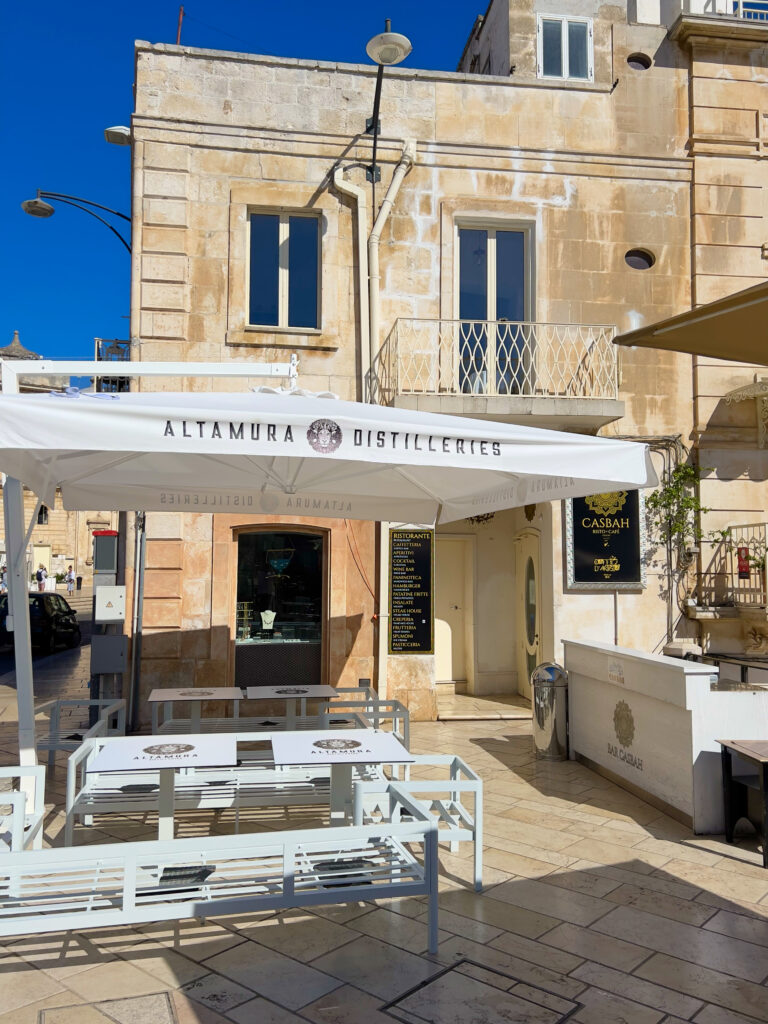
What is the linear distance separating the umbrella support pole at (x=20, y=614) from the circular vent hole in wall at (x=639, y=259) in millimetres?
8805

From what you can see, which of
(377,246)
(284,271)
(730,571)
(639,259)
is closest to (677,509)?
(730,571)

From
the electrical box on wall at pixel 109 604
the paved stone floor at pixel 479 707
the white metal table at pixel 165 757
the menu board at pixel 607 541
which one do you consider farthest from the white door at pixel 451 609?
the white metal table at pixel 165 757

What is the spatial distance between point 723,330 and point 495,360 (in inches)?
286

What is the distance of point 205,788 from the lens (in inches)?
228

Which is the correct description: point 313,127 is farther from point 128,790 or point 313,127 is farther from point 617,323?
point 128,790

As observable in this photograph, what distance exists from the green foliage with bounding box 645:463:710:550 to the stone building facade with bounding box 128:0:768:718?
9.3 inches

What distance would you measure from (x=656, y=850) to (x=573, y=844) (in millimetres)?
535

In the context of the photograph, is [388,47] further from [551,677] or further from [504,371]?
[551,677]

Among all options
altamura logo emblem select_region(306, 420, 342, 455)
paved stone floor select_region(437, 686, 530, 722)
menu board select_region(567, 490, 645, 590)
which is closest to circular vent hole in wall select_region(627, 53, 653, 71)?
menu board select_region(567, 490, 645, 590)

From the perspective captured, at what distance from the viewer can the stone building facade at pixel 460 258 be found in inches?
410

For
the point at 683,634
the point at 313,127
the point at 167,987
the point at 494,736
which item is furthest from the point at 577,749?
the point at 313,127

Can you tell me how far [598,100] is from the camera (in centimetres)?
1145

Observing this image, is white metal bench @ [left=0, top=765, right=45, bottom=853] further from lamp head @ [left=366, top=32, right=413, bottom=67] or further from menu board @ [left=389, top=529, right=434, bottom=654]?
lamp head @ [left=366, top=32, right=413, bottom=67]

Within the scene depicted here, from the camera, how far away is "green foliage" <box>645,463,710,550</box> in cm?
1097
